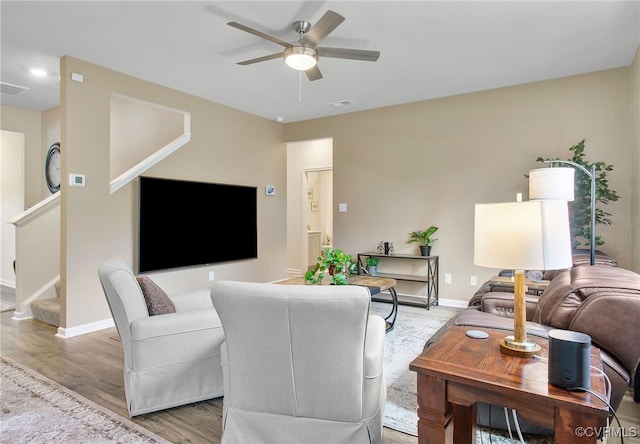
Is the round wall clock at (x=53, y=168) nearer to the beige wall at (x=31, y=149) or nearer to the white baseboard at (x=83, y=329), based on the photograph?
the beige wall at (x=31, y=149)

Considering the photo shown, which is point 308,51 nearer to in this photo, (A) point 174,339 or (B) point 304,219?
(A) point 174,339

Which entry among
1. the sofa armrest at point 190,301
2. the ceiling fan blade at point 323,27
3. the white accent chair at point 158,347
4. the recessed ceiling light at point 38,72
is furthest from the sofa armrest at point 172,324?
the recessed ceiling light at point 38,72

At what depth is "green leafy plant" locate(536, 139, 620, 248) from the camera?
368 cm

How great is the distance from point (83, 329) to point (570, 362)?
4.15 meters

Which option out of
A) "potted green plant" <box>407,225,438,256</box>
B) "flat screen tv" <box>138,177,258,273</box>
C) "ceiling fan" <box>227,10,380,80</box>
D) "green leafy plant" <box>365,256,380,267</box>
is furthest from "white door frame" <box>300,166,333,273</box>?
"ceiling fan" <box>227,10,380,80</box>

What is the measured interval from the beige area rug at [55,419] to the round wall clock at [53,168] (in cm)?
409

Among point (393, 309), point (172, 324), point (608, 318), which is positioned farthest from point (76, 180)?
point (608, 318)

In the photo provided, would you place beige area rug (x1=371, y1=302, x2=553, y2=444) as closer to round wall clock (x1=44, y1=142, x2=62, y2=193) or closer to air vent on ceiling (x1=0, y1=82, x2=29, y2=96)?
round wall clock (x1=44, y1=142, x2=62, y2=193)

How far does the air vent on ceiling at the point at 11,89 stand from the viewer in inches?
183

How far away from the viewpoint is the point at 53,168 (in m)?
5.77

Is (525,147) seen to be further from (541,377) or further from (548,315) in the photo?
(541,377)

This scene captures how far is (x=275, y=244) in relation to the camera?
626 centimetres

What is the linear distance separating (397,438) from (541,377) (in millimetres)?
1015

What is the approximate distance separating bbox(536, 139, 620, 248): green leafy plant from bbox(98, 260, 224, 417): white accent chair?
363 centimetres
